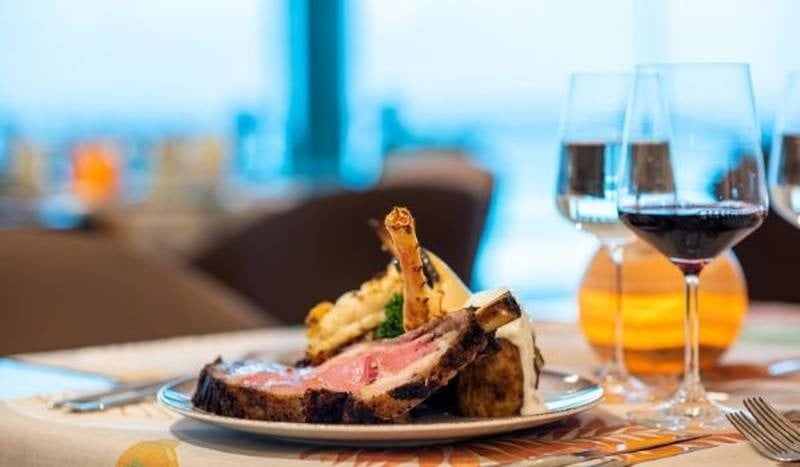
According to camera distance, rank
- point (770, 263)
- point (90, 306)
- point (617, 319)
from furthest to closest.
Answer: point (770, 263), point (90, 306), point (617, 319)

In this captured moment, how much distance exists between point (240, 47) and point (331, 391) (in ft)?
22.0

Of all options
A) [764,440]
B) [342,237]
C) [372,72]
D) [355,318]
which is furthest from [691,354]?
[372,72]

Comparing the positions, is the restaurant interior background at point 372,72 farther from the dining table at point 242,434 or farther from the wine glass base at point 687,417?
the wine glass base at point 687,417

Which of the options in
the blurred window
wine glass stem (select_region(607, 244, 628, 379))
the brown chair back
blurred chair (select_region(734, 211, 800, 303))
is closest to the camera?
wine glass stem (select_region(607, 244, 628, 379))

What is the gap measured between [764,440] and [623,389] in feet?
0.94

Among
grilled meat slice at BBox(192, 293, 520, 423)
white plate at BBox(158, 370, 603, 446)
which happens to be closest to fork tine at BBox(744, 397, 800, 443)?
white plate at BBox(158, 370, 603, 446)

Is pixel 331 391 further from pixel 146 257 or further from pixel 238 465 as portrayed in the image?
pixel 146 257

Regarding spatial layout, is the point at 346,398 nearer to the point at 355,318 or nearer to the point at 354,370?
the point at 354,370

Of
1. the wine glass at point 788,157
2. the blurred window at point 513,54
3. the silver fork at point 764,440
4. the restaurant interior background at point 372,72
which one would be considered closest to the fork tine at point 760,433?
the silver fork at point 764,440

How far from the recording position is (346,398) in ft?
3.35

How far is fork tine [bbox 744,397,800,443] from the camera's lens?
1.05m

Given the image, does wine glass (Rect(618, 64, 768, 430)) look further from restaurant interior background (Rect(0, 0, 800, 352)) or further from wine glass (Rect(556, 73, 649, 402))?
restaurant interior background (Rect(0, 0, 800, 352))

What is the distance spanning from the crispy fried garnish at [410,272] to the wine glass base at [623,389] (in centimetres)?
23

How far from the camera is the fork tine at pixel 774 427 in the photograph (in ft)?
3.36
